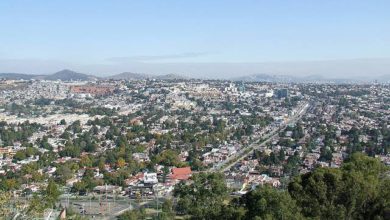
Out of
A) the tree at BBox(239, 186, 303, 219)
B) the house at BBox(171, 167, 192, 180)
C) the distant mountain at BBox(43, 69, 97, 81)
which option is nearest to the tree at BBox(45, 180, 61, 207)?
the tree at BBox(239, 186, 303, 219)

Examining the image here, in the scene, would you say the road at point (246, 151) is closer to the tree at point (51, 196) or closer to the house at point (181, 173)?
the house at point (181, 173)

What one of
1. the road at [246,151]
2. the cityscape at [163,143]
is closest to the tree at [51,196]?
the cityscape at [163,143]

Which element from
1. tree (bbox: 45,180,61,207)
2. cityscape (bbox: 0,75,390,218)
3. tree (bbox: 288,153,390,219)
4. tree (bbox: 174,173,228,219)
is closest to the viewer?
tree (bbox: 45,180,61,207)

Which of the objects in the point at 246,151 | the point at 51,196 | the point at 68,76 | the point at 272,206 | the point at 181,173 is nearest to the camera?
the point at 51,196

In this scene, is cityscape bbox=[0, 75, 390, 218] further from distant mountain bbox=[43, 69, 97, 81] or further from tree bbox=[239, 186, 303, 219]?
distant mountain bbox=[43, 69, 97, 81]

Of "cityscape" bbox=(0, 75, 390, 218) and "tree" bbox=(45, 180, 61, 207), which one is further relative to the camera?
"cityscape" bbox=(0, 75, 390, 218)

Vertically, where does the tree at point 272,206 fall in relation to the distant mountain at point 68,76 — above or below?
above

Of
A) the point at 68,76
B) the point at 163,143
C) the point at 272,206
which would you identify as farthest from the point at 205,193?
the point at 68,76

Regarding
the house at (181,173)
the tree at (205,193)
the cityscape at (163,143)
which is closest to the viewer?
the tree at (205,193)

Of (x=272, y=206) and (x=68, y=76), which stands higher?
(x=272, y=206)

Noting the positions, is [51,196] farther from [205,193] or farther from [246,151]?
[246,151]

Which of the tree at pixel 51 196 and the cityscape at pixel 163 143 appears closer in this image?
the tree at pixel 51 196

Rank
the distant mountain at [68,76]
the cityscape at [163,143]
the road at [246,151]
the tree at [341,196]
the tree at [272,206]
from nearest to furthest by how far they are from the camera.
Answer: the tree at [272,206]
the tree at [341,196]
the cityscape at [163,143]
the road at [246,151]
the distant mountain at [68,76]

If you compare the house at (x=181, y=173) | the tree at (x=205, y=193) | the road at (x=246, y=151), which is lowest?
the road at (x=246, y=151)
